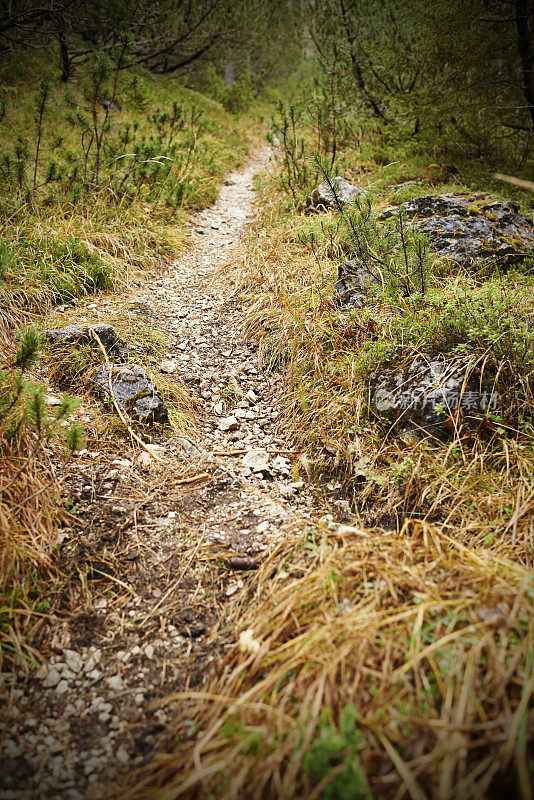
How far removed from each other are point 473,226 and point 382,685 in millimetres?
4183

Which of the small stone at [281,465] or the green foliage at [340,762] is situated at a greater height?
the green foliage at [340,762]

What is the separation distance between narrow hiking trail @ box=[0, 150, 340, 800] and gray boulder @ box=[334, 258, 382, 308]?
39.0 inches

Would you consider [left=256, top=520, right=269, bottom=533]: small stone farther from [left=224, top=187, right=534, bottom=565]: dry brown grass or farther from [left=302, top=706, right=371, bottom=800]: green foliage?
[left=302, top=706, right=371, bottom=800]: green foliage

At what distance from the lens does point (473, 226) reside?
3982 mm

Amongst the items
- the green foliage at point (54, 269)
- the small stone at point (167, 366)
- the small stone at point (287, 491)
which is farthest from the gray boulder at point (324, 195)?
the small stone at point (287, 491)

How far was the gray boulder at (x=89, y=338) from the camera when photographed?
319 centimetres

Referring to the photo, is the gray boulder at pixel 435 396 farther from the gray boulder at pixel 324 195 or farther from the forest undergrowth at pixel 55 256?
the gray boulder at pixel 324 195

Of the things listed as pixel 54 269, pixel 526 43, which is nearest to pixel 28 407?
pixel 54 269

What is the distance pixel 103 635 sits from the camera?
1.80m

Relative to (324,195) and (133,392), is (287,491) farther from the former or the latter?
(324,195)

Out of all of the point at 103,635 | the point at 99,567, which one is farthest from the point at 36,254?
the point at 103,635

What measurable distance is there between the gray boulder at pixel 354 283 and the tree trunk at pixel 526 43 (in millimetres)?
2966

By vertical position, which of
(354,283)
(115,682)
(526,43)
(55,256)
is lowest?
(115,682)

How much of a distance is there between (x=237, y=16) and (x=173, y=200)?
34.5 ft
